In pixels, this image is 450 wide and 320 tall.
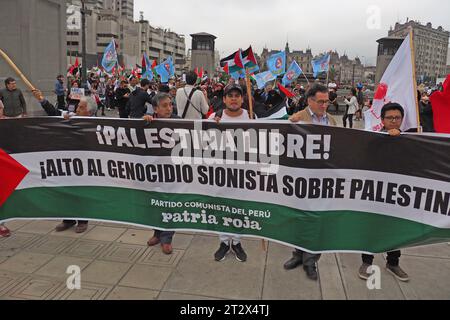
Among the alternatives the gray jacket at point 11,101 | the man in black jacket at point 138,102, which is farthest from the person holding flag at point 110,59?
the gray jacket at point 11,101

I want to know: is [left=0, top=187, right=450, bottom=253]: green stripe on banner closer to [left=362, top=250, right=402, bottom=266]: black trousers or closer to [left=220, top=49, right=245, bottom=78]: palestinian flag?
[left=362, top=250, right=402, bottom=266]: black trousers

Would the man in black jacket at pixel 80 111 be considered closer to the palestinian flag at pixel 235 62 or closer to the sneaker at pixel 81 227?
the sneaker at pixel 81 227

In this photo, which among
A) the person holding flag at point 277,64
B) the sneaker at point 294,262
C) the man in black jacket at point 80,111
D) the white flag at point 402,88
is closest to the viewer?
the white flag at point 402,88

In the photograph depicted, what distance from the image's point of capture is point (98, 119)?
4262mm

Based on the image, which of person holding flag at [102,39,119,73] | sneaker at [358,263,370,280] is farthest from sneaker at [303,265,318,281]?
person holding flag at [102,39,119,73]

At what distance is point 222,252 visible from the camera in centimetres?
437

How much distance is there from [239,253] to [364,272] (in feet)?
4.33

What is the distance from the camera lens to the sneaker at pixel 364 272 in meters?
3.96

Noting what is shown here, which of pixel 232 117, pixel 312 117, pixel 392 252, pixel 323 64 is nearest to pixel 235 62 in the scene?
pixel 232 117

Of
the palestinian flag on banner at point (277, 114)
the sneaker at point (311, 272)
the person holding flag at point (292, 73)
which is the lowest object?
the sneaker at point (311, 272)

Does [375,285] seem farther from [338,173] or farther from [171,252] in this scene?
[171,252]

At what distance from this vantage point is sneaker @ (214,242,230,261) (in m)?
4.32

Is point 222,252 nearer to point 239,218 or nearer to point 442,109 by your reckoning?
point 239,218
